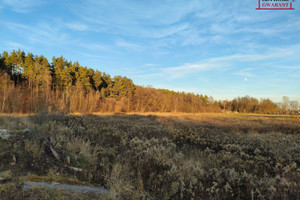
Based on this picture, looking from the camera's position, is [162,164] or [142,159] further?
[142,159]

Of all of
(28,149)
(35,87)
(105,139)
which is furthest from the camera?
(35,87)

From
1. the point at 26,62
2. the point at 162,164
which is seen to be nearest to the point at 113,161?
the point at 162,164

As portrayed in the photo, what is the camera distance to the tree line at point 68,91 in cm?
2463

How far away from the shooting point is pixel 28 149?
4.30 meters

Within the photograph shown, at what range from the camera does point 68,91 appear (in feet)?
106

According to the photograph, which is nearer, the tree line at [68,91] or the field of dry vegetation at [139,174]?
the field of dry vegetation at [139,174]

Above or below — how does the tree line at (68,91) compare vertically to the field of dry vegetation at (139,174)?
above

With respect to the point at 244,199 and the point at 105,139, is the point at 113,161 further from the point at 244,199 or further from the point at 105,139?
the point at 244,199

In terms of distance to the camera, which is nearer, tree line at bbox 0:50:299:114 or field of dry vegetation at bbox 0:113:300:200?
field of dry vegetation at bbox 0:113:300:200

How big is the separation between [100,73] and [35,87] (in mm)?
18478

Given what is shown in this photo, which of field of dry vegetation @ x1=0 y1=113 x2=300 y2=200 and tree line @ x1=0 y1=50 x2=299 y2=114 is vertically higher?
tree line @ x1=0 y1=50 x2=299 y2=114

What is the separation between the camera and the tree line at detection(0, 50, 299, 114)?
24.6 m

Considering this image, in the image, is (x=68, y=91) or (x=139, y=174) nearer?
(x=139, y=174)

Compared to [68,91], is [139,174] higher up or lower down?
lower down
